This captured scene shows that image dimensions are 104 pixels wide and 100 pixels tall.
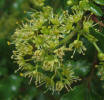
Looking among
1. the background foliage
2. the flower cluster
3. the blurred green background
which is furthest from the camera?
the blurred green background

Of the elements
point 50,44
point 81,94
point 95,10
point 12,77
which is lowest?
point 81,94

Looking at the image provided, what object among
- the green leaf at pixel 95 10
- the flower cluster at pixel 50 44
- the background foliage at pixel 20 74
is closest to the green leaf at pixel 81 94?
the background foliage at pixel 20 74

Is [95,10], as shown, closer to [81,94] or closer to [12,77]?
[81,94]

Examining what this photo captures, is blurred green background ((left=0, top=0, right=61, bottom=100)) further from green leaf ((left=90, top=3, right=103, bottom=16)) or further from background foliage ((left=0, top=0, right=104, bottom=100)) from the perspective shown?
green leaf ((left=90, top=3, right=103, bottom=16))

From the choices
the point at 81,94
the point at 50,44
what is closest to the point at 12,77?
the point at 81,94

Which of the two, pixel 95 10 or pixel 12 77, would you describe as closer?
pixel 95 10

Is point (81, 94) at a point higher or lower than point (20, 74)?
lower

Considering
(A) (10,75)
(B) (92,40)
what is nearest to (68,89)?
(B) (92,40)

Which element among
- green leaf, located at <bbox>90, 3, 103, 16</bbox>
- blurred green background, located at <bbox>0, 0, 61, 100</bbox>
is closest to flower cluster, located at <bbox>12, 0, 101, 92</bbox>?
green leaf, located at <bbox>90, 3, 103, 16</bbox>
